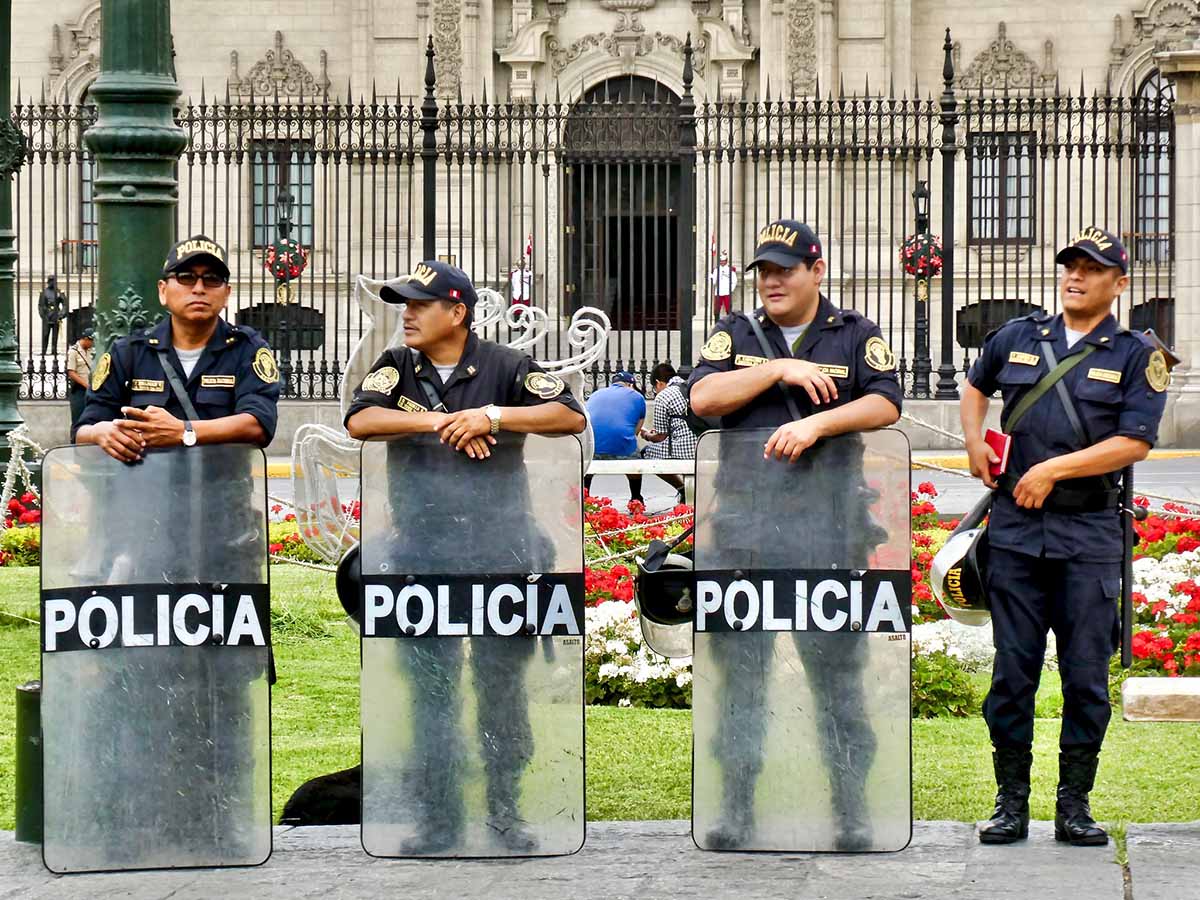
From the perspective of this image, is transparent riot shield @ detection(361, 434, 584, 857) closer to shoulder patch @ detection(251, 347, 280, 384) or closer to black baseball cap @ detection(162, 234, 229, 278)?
shoulder patch @ detection(251, 347, 280, 384)

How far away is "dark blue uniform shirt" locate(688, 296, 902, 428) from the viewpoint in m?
6.05

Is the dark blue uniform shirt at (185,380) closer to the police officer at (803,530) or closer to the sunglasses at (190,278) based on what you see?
the sunglasses at (190,278)

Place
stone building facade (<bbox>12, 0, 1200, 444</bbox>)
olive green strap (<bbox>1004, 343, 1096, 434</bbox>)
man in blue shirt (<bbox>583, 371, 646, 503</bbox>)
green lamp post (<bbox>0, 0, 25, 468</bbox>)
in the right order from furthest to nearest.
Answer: stone building facade (<bbox>12, 0, 1200, 444</bbox>)
man in blue shirt (<bbox>583, 371, 646, 503</bbox>)
green lamp post (<bbox>0, 0, 25, 468</bbox>)
olive green strap (<bbox>1004, 343, 1096, 434</bbox>)

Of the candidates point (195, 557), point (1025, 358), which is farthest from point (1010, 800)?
point (195, 557)

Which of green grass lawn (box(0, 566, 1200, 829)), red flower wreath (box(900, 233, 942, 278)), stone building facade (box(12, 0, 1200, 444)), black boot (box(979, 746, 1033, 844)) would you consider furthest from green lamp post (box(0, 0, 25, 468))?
stone building facade (box(12, 0, 1200, 444))

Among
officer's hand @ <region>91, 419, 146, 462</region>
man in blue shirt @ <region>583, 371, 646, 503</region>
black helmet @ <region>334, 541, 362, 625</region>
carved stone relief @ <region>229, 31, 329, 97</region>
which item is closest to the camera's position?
officer's hand @ <region>91, 419, 146, 462</region>

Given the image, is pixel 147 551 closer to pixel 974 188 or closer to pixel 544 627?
pixel 544 627

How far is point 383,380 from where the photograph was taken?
19.9 ft

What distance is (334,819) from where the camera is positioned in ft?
21.4

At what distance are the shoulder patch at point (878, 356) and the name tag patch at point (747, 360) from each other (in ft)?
0.98

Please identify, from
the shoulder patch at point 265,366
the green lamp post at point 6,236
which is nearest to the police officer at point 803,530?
the shoulder patch at point 265,366

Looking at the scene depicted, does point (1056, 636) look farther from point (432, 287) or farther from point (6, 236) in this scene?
point (6, 236)

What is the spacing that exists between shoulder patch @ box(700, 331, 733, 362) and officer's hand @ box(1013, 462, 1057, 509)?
910 mm

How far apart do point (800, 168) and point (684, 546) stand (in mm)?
22285
